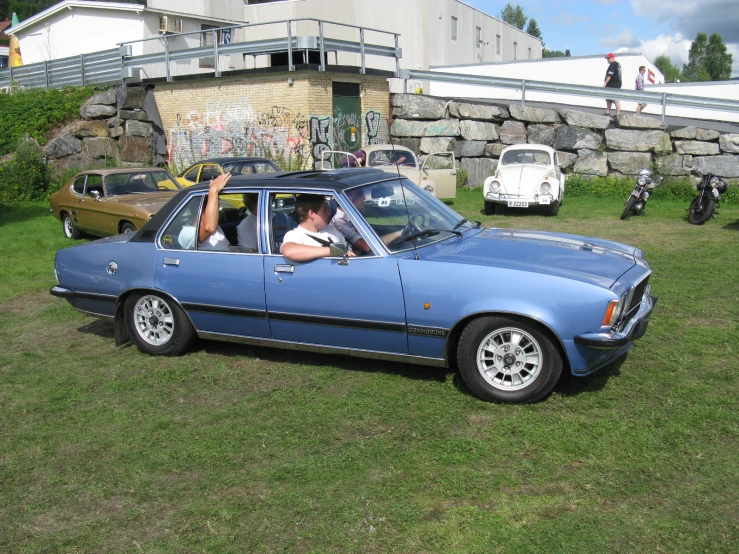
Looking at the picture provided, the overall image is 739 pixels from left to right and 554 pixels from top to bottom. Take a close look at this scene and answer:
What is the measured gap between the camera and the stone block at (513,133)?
21.3 meters

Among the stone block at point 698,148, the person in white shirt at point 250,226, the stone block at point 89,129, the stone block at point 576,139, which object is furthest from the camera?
the stone block at point 89,129

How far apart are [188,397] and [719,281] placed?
6.34 m

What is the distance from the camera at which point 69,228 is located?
13766mm

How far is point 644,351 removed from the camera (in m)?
6.01

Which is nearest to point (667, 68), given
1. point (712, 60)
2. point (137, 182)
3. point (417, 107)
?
point (712, 60)

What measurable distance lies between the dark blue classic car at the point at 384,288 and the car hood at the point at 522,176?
9206mm

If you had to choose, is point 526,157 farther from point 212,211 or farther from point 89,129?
point 89,129

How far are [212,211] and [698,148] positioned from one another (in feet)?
52.6

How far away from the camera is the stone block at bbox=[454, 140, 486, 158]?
21625 mm

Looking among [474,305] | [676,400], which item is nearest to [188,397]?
[474,305]

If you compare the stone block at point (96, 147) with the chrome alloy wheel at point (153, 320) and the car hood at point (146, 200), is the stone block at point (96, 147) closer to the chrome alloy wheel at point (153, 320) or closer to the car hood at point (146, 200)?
the car hood at point (146, 200)

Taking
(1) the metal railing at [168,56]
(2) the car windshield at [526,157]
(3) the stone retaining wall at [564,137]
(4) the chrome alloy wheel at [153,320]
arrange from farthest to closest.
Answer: (1) the metal railing at [168,56], (3) the stone retaining wall at [564,137], (2) the car windshield at [526,157], (4) the chrome alloy wheel at [153,320]

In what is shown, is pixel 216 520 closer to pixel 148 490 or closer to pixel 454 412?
pixel 148 490

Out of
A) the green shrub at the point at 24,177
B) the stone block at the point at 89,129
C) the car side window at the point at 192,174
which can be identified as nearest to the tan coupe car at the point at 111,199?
the car side window at the point at 192,174
